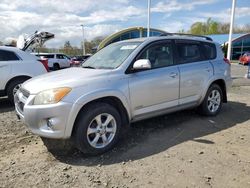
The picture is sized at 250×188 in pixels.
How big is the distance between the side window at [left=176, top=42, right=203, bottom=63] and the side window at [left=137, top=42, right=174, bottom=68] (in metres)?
0.24

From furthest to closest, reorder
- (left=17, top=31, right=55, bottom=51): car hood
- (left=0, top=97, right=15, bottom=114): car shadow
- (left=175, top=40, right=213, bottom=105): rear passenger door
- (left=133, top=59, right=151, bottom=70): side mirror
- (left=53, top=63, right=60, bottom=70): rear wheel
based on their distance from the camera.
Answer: (left=53, top=63, right=60, bottom=70): rear wheel, (left=17, top=31, right=55, bottom=51): car hood, (left=0, top=97, right=15, bottom=114): car shadow, (left=175, top=40, right=213, bottom=105): rear passenger door, (left=133, top=59, right=151, bottom=70): side mirror

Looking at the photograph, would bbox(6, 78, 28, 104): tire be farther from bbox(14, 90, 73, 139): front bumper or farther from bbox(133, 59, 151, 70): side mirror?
bbox(133, 59, 151, 70): side mirror

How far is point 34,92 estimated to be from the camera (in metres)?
3.98

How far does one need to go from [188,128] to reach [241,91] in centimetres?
519

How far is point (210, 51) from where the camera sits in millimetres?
6133

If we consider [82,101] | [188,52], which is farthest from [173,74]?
[82,101]

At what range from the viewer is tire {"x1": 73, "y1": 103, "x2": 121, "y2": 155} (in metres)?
3.96

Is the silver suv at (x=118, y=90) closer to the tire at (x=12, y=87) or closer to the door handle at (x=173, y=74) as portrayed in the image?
the door handle at (x=173, y=74)

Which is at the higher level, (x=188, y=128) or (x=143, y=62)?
(x=143, y=62)

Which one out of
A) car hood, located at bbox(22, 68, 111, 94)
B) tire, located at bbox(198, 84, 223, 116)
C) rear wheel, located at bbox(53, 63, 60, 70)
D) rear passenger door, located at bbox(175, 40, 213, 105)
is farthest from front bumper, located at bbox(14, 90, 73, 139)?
rear wheel, located at bbox(53, 63, 60, 70)

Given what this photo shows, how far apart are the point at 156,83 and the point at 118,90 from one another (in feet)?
2.77

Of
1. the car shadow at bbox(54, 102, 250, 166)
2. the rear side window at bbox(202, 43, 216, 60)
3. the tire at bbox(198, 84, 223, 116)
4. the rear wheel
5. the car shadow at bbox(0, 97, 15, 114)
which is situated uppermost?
the rear side window at bbox(202, 43, 216, 60)

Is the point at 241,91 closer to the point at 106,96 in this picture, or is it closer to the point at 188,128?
the point at 188,128

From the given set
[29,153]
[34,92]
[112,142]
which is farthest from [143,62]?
[29,153]
